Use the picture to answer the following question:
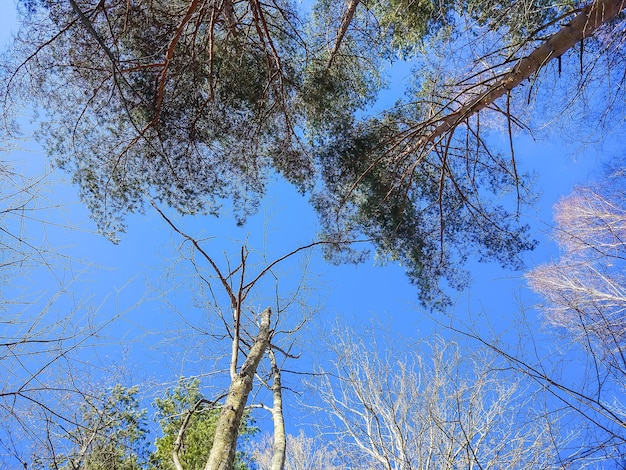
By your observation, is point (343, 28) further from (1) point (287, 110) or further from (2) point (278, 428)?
(2) point (278, 428)

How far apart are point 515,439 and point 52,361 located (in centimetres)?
429

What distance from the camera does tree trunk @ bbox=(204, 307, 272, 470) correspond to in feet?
7.56

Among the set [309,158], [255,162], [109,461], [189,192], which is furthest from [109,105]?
[109,461]

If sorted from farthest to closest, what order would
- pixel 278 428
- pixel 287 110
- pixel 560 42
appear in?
pixel 287 110 < pixel 560 42 < pixel 278 428

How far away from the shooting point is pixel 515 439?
4.52m

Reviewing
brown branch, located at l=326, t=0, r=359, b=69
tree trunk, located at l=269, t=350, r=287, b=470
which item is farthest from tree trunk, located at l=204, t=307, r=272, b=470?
brown branch, located at l=326, t=0, r=359, b=69

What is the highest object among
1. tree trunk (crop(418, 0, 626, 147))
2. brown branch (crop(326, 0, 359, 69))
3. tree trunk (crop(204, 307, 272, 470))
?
brown branch (crop(326, 0, 359, 69))

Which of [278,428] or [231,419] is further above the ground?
[278,428]

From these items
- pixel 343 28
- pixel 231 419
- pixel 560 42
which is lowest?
pixel 231 419

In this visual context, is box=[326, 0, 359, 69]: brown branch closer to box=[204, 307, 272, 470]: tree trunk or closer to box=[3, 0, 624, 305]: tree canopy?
box=[3, 0, 624, 305]: tree canopy

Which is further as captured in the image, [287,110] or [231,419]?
[287,110]

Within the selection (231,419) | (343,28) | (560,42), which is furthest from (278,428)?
(343,28)

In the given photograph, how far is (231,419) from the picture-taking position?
2570mm

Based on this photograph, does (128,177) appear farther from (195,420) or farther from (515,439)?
(515,439)
